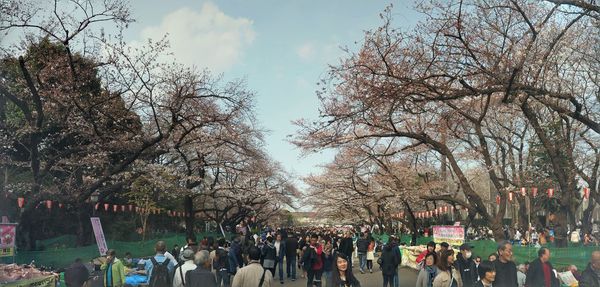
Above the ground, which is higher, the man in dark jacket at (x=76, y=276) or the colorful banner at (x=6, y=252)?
the colorful banner at (x=6, y=252)

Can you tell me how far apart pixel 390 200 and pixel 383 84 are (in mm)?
21663

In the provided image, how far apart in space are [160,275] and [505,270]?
521 cm

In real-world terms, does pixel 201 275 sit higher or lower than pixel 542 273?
higher

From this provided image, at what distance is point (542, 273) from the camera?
7953mm

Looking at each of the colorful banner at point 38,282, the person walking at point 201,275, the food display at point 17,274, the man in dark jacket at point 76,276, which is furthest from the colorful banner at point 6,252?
the person walking at point 201,275

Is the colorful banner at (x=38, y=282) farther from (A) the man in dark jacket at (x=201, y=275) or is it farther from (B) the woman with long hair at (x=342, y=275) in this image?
(B) the woman with long hair at (x=342, y=275)

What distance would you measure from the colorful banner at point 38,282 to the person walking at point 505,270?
347 inches

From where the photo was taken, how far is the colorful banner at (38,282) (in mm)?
10625

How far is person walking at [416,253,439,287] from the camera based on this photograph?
743cm

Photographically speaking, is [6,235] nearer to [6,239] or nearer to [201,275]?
[6,239]

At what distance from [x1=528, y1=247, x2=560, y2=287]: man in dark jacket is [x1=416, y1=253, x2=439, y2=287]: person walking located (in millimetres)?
1505

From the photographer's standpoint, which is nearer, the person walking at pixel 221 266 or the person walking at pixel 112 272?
the person walking at pixel 112 272

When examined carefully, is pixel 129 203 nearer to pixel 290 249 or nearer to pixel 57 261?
pixel 57 261

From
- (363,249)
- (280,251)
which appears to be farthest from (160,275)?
(363,249)
